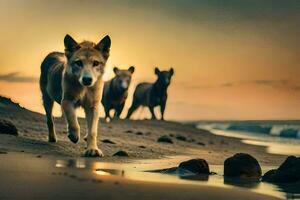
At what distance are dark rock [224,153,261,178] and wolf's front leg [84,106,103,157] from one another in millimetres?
2365

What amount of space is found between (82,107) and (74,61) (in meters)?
0.86

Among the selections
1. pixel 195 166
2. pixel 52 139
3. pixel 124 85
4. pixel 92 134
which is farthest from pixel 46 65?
pixel 124 85

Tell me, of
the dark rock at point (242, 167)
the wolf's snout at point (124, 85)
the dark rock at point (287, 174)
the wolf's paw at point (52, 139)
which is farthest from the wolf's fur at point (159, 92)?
the dark rock at point (287, 174)

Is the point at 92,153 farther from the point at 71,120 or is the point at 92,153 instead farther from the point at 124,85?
the point at 124,85

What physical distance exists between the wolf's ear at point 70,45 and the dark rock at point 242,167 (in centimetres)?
326

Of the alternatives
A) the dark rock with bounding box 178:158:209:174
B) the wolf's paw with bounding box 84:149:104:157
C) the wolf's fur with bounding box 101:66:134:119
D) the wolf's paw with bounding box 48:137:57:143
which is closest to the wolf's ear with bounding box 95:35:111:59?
the wolf's paw with bounding box 84:149:104:157

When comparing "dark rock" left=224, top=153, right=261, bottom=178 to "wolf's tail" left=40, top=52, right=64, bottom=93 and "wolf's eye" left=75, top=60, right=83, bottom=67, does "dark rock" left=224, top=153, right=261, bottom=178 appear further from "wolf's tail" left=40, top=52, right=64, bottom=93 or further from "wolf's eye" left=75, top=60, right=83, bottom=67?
"wolf's tail" left=40, top=52, right=64, bottom=93

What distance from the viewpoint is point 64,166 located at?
650cm

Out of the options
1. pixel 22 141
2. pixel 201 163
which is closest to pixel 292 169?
pixel 201 163

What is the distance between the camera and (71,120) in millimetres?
9102

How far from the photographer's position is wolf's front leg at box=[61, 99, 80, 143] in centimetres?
901

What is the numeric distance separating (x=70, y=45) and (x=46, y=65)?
2763 millimetres

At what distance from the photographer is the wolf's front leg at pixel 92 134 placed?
8812 millimetres

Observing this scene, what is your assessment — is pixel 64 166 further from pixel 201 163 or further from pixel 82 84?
pixel 82 84
